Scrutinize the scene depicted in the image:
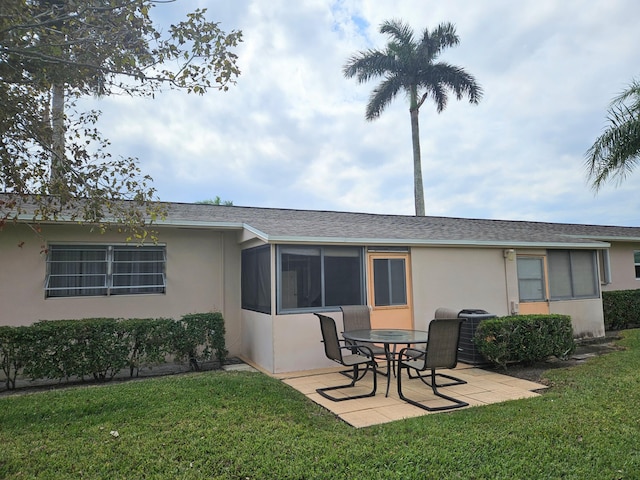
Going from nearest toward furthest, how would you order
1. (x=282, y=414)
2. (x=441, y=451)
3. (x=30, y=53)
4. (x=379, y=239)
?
(x=441, y=451)
(x=30, y=53)
(x=282, y=414)
(x=379, y=239)

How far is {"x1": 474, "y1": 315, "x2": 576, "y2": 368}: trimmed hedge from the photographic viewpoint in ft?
23.1

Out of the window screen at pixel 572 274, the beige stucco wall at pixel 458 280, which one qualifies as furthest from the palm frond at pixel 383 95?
the beige stucco wall at pixel 458 280

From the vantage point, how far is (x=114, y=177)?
4.95 meters

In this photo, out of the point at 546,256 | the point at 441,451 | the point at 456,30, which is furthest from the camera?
the point at 456,30

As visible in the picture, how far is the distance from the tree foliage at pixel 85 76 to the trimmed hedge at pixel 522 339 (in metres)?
5.74

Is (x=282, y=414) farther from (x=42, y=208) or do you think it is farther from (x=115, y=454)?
(x=42, y=208)

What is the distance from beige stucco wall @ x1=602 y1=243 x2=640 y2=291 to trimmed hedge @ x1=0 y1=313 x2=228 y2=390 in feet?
45.7

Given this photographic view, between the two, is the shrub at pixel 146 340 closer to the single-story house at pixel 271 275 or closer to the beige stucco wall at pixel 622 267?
the single-story house at pixel 271 275

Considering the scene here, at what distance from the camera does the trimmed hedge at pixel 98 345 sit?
6.18m

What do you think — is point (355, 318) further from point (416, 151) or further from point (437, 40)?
point (437, 40)

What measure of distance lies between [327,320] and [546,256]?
24.4ft

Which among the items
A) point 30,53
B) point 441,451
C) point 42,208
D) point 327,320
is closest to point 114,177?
point 42,208

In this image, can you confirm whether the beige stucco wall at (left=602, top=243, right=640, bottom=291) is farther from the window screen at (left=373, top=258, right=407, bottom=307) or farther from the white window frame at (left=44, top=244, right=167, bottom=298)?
the white window frame at (left=44, top=244, right=167, bottom=298)

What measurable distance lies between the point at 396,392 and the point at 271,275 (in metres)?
2.87
